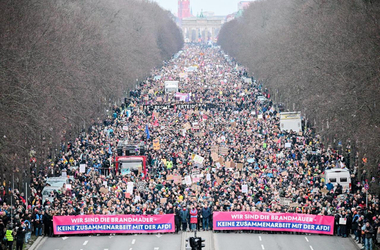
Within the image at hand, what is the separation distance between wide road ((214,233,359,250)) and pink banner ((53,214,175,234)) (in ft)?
8.19

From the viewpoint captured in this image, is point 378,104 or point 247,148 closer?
point 378,104

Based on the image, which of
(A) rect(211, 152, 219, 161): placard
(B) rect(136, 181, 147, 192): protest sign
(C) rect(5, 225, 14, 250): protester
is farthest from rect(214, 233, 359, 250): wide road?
(A) rect(211, 152, 219, 161): placard

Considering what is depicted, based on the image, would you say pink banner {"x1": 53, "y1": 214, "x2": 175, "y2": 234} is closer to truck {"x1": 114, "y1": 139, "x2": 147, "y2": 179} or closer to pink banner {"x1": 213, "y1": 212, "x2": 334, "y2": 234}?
pink banner {"x1": 213, "y1": 212, "x2": 334, "y2": 234}

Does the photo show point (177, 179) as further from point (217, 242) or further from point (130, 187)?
point (217, 242)

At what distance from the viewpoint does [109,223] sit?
3450cm

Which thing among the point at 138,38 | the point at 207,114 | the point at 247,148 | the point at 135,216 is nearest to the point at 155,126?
the point at 207,114

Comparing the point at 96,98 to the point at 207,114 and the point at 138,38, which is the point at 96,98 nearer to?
the point at 207,114

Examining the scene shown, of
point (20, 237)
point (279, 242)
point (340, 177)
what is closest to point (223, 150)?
point (340, 177)

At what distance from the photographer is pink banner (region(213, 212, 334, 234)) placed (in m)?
34.1

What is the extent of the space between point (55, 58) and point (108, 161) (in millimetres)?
8800

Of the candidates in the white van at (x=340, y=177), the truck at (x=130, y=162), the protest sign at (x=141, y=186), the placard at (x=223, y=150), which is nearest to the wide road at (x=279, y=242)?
the protest sign at (x=141, y=186)

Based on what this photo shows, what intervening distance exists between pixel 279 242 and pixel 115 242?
257 inches

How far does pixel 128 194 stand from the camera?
38250 mm

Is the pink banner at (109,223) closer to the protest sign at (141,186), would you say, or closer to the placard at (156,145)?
Result: the protest sign at (141,186)
